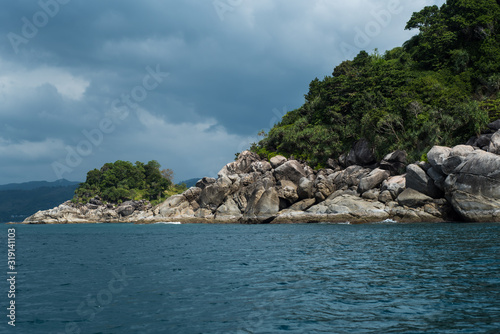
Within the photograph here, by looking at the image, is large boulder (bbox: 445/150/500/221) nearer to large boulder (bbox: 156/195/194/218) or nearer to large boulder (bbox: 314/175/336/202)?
large boulder (bbox: 314/175/336/202)

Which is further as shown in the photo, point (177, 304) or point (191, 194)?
point (191, 194)

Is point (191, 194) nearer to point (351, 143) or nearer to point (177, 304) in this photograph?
point (351, 143)

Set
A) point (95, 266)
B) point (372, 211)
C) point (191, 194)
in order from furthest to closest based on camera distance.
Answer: point (191, 194) → point (372, 211) → point (95, 266)

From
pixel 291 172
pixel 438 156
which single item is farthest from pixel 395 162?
pixel 291 172

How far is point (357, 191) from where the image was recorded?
50625 mm

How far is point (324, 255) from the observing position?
19062 millimetres

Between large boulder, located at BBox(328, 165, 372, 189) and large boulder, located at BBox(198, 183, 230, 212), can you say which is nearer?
large boulder, located at BBox(328, 165, 372, 189)

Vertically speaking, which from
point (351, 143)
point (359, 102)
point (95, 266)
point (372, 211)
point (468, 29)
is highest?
point (468, 29)

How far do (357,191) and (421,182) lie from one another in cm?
1040

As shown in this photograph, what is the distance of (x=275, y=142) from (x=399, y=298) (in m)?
74.3

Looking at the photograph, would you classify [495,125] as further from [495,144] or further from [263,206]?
[263,206]

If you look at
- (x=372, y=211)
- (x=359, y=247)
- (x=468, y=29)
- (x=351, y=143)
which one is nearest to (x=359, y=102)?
(x=351, y=143)

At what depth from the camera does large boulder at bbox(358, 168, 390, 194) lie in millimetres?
48906

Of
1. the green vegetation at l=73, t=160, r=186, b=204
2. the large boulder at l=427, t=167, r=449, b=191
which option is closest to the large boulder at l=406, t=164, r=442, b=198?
the large boulder at l=427, t=167, r=449, b=191
